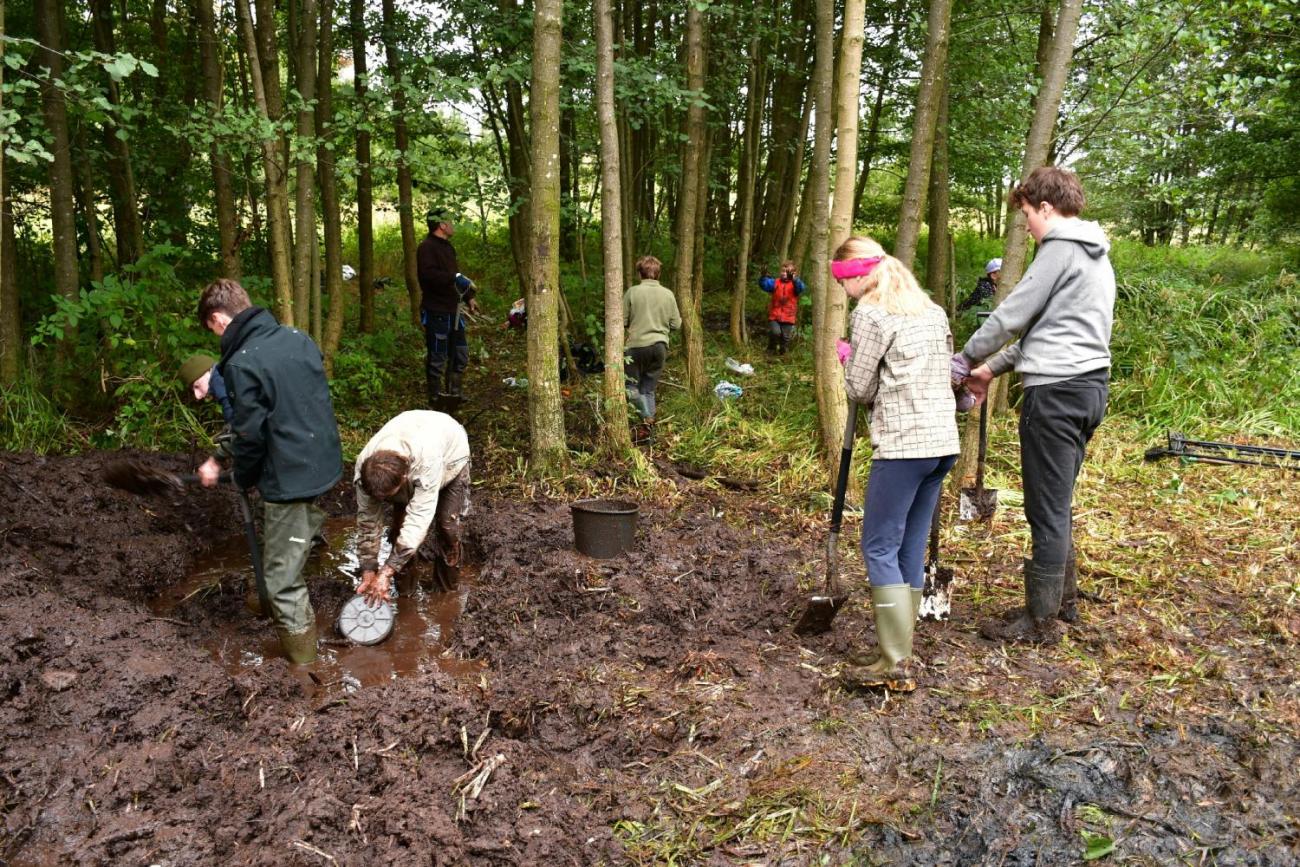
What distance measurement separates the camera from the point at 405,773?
129 inches

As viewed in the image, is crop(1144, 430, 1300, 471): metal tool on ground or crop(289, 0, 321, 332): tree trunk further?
crop(289, 0, 321, 332): tree trunk

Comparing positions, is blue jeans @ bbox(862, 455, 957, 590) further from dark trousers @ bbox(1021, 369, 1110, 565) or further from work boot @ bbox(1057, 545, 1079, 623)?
work boot @ bbox(1057, 545, 1079, 623)

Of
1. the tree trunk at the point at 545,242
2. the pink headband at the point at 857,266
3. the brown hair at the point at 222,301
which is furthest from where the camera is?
the tree trunk at the point at 545,242

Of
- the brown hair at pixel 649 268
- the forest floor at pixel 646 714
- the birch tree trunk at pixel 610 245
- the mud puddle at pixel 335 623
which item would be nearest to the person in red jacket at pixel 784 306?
the brown hair at pixel 649 268

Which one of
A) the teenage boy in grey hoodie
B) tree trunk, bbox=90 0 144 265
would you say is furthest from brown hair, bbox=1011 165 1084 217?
tree trunk, bbox=90 0 144 265

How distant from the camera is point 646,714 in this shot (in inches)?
146

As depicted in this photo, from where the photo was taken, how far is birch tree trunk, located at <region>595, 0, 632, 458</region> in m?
6.61

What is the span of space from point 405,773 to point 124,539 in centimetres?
347

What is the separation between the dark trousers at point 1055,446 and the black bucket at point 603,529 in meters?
2.41

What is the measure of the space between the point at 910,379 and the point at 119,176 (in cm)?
902

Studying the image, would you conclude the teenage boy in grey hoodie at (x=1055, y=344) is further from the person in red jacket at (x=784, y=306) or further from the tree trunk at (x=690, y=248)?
the person in red jacket at (x=784, y=306)

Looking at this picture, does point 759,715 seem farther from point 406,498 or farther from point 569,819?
point 406,498

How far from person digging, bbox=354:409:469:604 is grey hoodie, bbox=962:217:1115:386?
9.45 ft

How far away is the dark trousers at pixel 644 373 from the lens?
7961mm
